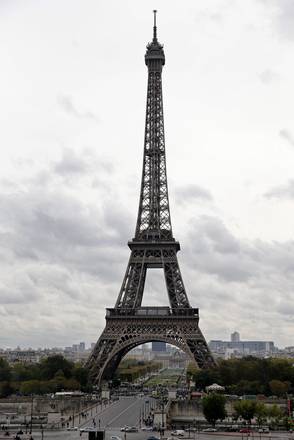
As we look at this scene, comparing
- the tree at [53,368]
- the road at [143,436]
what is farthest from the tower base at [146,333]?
the road at [143,436]

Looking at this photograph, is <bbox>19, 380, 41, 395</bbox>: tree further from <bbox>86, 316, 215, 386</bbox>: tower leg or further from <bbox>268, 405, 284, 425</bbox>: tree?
<bbox>268, 405, 284, 425</bbox>: tree

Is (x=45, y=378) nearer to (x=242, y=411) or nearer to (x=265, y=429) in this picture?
(x=242, y=411)

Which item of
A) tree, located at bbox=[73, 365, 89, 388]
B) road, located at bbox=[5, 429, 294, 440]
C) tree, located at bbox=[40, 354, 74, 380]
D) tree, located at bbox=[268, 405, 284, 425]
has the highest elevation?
tree, located at bbox=[40, 354, 74, 380]

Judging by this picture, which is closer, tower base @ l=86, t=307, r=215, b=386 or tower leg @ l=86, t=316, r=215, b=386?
tower leg @ l=86, t=316, r=215, b=386

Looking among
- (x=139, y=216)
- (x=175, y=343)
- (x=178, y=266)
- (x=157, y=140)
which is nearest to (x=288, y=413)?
(x=175, y=343)

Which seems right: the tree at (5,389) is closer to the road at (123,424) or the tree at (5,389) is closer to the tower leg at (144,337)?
the tower leg at (144,337)

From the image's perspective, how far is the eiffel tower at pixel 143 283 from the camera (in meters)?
98.4

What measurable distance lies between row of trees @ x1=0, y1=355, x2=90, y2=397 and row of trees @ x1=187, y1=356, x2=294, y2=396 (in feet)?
54.1

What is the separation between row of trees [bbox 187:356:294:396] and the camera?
3659 inches

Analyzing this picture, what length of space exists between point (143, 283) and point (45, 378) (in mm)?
23006

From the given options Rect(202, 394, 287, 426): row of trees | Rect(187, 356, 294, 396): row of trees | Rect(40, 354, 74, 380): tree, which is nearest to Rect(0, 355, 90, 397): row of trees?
Rect(40, 354, 74, 380): tree

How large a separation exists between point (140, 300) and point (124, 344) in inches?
306

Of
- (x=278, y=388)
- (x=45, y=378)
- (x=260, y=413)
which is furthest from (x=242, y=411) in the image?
(x=45, y=378)

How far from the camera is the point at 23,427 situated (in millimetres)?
69938
